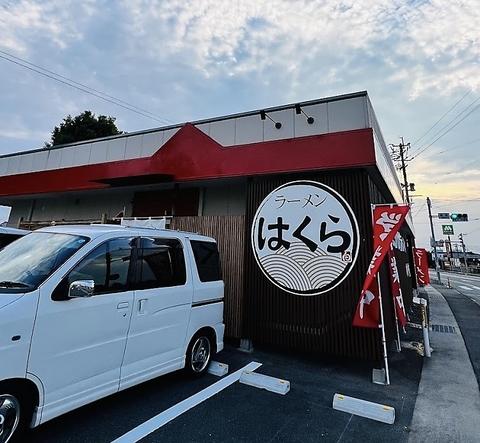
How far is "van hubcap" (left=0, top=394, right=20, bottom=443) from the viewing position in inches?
80.7

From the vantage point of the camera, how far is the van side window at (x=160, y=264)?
3209 mm

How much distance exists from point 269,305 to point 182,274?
6.39 ft

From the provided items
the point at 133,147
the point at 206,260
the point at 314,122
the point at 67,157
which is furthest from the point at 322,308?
the point at 67,157

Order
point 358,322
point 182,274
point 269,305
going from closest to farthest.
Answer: point 182,274 < point 358,322 < point 269,305

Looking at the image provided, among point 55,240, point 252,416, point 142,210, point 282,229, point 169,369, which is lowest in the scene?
point 252,416

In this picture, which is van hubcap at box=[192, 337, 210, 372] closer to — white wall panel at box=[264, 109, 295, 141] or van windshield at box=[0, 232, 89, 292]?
van windshield at box=[0, 232, 89, 292]

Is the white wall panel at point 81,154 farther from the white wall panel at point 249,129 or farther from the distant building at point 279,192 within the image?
the white wall panel at point 249,129

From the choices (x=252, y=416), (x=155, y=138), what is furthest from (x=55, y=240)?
(x=155, y=138)

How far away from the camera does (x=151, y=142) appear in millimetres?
7020

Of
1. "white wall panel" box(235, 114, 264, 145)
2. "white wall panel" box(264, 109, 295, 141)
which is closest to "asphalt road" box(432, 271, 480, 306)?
"white wall panel" box(264, 109, 295, 141)

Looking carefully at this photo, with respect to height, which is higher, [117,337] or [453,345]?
[117,337]

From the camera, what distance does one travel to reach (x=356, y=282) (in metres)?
4.42

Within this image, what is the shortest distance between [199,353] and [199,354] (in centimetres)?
1

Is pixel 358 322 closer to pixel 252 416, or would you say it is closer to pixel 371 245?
pixel 371 245
